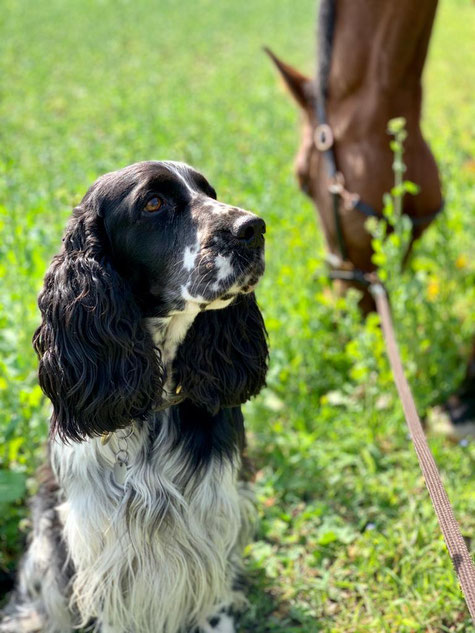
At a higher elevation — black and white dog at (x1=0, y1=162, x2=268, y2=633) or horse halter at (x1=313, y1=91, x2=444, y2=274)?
horse halter at (x1=313, y1=91, x2=444, y2=274)

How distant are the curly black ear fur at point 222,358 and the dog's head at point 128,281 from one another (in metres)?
0.08

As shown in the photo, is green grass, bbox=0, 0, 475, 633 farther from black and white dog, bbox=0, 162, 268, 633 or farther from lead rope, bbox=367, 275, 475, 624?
lead rope, bbox=367, 275, 475, 624

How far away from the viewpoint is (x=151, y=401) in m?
2.33

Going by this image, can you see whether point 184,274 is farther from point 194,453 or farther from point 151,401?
point 194,453

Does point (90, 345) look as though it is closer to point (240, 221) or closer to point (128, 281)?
point (128, 281)

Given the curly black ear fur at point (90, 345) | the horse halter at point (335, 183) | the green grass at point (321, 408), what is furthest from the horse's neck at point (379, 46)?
the curly black ear fur at point (90, 345)

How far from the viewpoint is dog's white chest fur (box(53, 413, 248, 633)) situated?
7.97ft

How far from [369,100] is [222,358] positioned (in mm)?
1902

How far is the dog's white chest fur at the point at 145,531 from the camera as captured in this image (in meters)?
2.43

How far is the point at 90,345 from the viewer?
2.28 m

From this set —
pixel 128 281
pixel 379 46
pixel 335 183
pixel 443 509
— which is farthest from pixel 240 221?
pixel 379 46

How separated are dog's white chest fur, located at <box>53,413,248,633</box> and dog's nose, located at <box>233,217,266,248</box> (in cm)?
72

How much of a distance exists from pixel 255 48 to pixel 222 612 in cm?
1416

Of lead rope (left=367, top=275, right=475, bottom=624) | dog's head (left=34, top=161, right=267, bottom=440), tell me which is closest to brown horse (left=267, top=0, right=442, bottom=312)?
lead rope (left=367, top=275, right=475, bottom=624)
